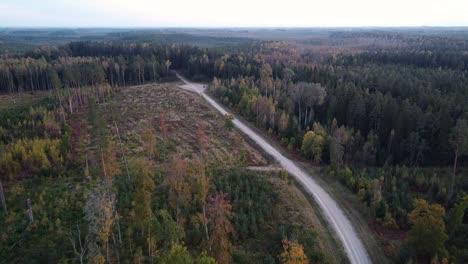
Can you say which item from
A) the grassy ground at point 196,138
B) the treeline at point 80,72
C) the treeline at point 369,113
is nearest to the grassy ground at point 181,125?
the grassy ground at point 196,138

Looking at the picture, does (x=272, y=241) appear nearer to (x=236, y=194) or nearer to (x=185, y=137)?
(x=236, y=194)

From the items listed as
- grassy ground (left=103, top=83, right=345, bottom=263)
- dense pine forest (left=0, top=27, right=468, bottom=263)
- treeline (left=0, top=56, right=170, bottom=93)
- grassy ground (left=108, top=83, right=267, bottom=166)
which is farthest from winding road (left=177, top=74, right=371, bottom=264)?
treeline (left=0, top=56, right=170, bottom=93)

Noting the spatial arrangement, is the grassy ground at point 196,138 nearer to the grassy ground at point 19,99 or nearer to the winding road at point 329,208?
the winding road at point 329,208

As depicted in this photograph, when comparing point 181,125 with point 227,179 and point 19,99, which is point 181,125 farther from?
point 19,99

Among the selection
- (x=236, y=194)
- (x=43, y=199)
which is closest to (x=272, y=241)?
(x=236, y=194)

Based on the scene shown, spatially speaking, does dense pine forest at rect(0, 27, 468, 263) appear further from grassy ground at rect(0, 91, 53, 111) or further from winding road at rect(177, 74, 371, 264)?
grassy ground at rect(0, 91, 53, 111)
